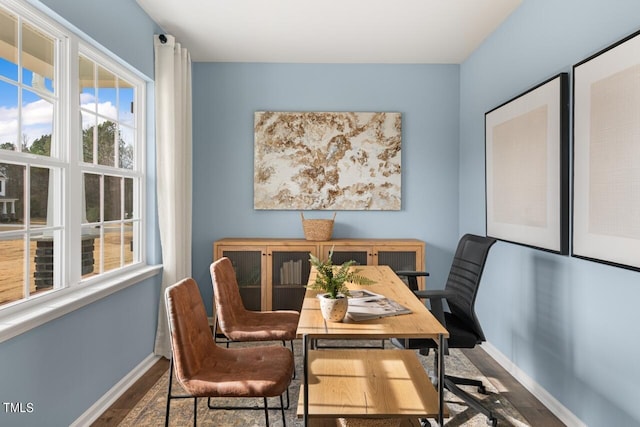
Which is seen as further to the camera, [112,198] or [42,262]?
[112,198]

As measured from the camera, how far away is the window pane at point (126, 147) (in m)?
3.05

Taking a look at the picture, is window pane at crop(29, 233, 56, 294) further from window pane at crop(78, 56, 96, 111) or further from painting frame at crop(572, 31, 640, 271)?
painting frame at crop(572, 31, 640, 271)

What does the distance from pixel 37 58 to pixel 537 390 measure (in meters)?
3.52

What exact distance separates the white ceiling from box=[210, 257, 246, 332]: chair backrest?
1899mm

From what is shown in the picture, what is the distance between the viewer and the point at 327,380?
210cm

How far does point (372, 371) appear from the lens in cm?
220

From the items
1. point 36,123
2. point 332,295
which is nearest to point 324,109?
point 36,123

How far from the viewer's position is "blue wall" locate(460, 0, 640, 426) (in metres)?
1.95

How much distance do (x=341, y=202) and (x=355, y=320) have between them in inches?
95.1

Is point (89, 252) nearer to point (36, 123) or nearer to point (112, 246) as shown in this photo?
point (112, 246)

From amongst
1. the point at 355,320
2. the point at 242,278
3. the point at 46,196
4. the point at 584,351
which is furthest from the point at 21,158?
the point at 584,351

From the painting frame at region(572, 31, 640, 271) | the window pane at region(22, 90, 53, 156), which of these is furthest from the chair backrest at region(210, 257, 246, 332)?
the painting frame at region(572, 31, 640, 271)

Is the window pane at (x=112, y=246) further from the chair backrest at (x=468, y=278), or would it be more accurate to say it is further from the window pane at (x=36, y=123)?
the chair backrest at (x=468, y=278)

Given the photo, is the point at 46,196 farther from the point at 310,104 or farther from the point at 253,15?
the point at 310,104
